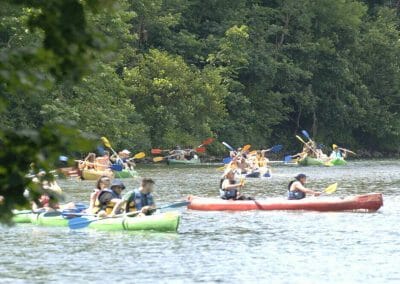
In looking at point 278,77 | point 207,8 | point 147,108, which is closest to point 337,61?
point 278,77

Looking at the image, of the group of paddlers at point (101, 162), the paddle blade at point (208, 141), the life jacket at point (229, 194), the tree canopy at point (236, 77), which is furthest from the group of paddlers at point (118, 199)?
the paddle blade at point (208, 141)

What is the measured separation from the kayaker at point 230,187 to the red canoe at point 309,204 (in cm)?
22

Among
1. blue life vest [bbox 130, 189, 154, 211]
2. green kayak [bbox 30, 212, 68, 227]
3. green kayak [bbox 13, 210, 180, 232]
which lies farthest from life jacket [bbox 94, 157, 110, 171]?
blue life vest [bbox 130, 189, 154, 211]

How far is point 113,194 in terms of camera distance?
2025 centimetres

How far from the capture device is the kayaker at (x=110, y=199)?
20016mm

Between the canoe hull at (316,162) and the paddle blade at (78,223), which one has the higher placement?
the canoe hull at (316,162)

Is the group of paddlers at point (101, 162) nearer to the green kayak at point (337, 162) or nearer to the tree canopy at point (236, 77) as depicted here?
the tree canopy at point (236, 77)

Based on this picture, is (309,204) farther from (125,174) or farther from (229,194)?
(125,174)

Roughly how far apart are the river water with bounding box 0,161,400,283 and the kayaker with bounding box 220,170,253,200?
24.5 inches

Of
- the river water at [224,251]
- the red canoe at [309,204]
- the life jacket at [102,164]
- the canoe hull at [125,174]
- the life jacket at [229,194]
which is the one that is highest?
the life jacket at [102,164]

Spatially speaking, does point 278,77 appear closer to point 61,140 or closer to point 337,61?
point 337,61

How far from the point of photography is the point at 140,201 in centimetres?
1966

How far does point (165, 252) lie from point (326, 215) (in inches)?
291

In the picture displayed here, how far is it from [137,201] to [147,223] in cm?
53
